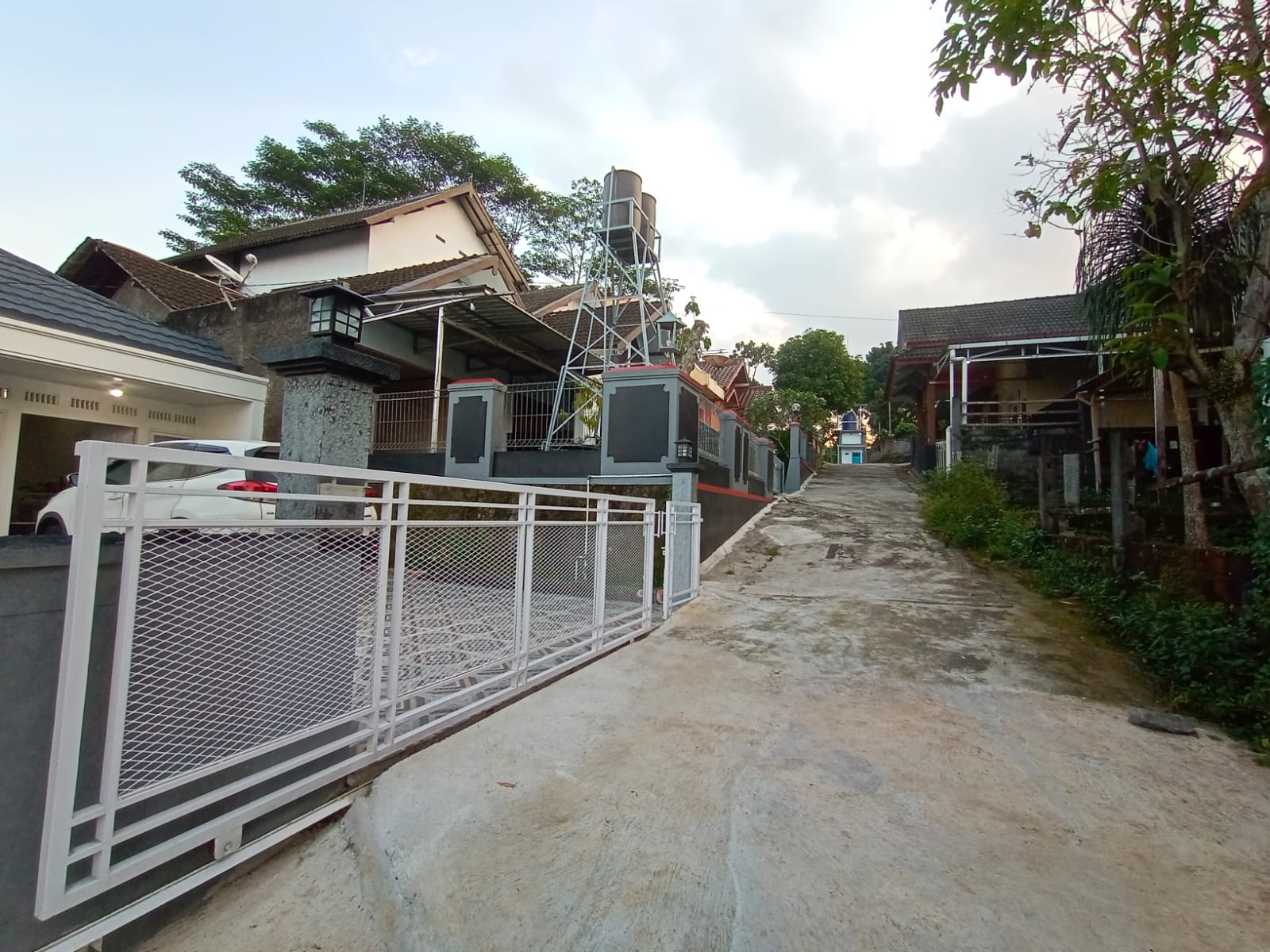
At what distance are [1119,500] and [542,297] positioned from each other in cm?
1250

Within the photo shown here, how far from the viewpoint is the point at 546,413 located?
972 cm

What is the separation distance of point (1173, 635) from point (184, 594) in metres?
4.90

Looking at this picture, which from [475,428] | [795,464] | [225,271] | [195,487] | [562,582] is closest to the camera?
[195,487]

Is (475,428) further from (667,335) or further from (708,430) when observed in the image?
(667,335)

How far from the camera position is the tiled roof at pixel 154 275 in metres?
11.5

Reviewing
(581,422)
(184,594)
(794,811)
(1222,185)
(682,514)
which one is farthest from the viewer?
(581,422)

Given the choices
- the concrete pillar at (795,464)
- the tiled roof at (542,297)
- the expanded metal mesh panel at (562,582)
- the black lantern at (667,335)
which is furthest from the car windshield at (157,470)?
the concrete pillar at (795,464)

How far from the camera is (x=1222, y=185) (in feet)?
14.1

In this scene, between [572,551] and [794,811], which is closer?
[794,811]

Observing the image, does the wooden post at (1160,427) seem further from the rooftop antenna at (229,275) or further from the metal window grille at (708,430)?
the rooftop antenna at (229,275)

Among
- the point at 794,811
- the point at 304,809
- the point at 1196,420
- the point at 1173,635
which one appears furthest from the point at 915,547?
the point at 304,809

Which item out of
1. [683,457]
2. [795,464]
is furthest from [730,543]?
[795,464]

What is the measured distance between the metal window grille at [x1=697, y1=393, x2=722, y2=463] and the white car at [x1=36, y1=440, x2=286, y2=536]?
4.57 m

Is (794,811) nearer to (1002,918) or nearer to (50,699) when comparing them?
(1002,918)
